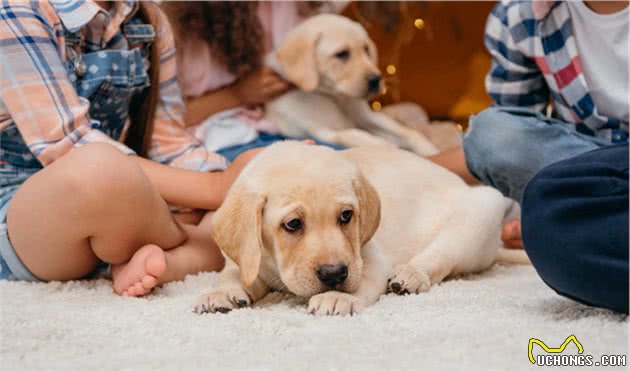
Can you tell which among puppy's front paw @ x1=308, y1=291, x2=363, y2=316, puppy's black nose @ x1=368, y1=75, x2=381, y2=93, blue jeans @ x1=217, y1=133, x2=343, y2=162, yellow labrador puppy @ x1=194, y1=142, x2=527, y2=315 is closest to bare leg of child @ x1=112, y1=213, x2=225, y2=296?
yellow labrador puppy @ x1=194, y1=142, x2=527, y2=315

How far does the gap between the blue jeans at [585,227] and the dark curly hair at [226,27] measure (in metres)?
1.59

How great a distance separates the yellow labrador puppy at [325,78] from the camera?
106 inches

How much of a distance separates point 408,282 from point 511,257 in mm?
467

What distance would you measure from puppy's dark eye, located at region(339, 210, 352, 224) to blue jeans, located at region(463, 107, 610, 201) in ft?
2.03

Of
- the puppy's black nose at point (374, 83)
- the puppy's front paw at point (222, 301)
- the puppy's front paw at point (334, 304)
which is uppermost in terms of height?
the puppy's front paw at point (334, 304)

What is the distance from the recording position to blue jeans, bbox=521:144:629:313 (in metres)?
1.14

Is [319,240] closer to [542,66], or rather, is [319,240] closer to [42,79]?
[42,79]

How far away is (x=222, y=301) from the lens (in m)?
1.36

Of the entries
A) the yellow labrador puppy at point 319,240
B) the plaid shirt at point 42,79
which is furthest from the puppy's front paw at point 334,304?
the plaid shirt at point 42,79

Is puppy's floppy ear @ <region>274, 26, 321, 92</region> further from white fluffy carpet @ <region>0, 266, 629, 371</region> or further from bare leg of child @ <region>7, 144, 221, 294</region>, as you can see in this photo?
white fluffy carpet @ <region>0, 266, 629, 371</region>

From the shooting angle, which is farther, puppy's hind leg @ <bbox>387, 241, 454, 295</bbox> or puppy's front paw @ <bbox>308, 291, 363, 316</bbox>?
puppy's hind leg @ <bbox>387, 241, 454, 295</bbox>

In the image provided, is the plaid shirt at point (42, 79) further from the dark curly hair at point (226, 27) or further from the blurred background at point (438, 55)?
the blurred background at point (438, 55)

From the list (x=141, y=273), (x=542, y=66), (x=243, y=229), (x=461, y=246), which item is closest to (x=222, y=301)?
(x=243, y=229)

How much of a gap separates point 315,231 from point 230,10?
1475 mm
